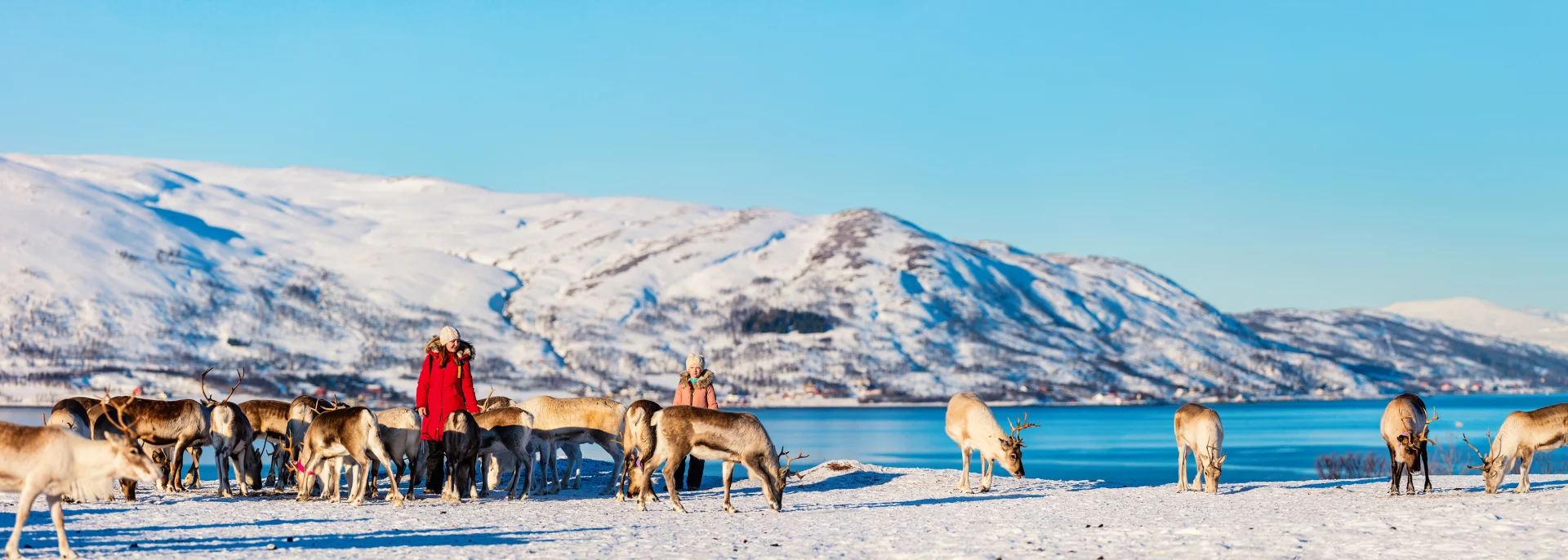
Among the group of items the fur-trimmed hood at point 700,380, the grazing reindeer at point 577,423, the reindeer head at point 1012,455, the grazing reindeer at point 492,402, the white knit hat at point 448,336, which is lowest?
the reindeer head at point 1012,455

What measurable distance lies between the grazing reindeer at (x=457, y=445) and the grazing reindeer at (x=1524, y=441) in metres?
17.0

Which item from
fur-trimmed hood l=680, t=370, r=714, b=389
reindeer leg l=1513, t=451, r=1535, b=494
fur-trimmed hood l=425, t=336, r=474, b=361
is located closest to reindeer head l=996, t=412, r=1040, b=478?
fur-trimmed hood l=680, t=370, r=714, b=389

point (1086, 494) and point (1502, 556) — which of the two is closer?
point (1502, 556)

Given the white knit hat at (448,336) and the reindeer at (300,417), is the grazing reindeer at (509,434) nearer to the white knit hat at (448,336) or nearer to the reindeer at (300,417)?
the white knit hat at (448,336)

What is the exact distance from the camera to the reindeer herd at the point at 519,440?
2075cm

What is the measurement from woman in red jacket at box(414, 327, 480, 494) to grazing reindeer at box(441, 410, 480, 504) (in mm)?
491

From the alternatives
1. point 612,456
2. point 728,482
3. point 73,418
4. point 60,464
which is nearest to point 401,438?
point 612,456

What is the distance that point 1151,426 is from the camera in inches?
7426

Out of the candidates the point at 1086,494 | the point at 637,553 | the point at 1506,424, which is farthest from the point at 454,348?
the point at 1506,424

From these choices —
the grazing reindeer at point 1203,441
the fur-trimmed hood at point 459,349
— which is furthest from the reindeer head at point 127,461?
the grazing reindeer at point 1203,441

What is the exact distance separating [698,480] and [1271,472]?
236 feet

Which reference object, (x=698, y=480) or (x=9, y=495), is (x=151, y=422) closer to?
(x=9, y=495)

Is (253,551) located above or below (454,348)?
below

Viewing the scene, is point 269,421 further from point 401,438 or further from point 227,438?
point 401,438
